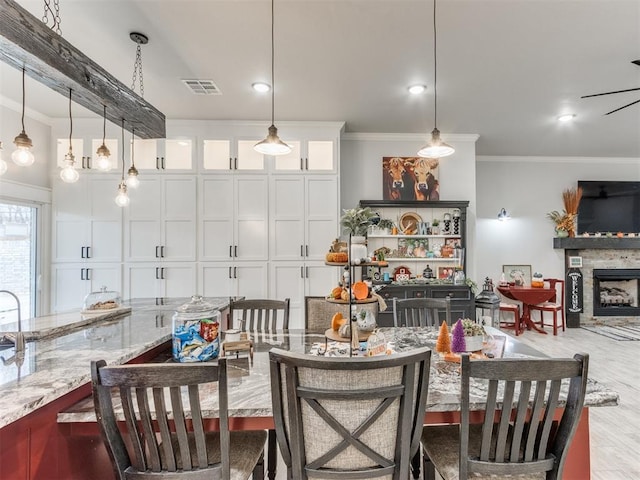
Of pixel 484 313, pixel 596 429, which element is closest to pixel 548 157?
pixel 484 313

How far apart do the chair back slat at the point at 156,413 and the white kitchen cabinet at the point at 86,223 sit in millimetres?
3574

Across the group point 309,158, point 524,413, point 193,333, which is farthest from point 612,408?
point 309,158

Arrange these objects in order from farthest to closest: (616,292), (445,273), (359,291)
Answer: (616,292) < (445,273) < (359,291)

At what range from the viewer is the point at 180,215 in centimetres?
420

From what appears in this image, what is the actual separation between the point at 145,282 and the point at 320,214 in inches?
94.3

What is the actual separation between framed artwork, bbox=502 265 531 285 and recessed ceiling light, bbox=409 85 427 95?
3925 millimetres

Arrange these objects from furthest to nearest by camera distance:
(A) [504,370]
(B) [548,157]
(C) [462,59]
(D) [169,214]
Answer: (B) [548,157]
(D) [169,214]
(C) [462,59]
(A) [504,370]

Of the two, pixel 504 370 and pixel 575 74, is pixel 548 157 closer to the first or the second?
pixel 575 74

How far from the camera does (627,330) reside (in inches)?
218

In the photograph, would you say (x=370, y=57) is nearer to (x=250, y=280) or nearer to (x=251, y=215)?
(x=251, y=215)

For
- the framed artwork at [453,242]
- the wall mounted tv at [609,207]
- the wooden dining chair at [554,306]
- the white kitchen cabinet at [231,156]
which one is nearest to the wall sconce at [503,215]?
the wooden dining chair at [554,306]

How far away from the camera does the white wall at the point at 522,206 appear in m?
5.90

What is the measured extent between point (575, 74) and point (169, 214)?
4630 mm

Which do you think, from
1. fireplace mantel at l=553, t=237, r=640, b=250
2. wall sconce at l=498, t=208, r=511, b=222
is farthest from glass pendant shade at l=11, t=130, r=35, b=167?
fireplace mantel at l=553, t=237, r=640, b=250
